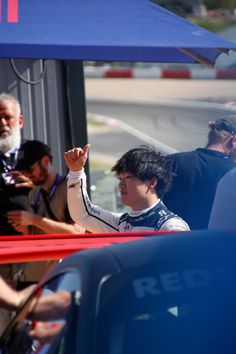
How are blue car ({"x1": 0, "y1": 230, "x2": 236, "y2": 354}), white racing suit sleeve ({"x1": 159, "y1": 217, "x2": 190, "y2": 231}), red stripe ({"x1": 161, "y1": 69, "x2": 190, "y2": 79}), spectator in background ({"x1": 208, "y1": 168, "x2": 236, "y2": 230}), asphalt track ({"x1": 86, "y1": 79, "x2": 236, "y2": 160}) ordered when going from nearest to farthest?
blue car ({"x1": 0, "y1": 230, "x2": 236, "y2": 354}) → spectator in background ({"x1": 208, "y1": 168, "x2": 236, "y2": 230}) → white racing suit sleeve ({"x1": 159, "y1": 217, "x2": 190, "y2": 231}) → asphalt track ({"x1": 86, "y1": 79, "x2": 236, "y2": 160}) → red stripe ({"x1": 161, "y1": 69, "x2": 190, "y2": 79})

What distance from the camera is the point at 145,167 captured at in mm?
4887

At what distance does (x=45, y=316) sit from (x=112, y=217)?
79.2 inches

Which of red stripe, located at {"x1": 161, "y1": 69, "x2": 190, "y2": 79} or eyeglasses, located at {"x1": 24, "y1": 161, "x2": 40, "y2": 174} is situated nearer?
eyeglasses, located at {"x1": 24, "y1": 161, "x2": 40, "y2": 174}

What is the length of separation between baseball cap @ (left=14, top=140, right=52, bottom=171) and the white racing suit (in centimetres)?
134

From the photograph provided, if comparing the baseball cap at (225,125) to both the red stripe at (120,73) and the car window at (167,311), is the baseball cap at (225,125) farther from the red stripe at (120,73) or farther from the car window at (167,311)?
the red stripe at (120,73)

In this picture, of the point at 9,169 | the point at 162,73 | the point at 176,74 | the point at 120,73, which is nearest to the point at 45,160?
the point at 9,169

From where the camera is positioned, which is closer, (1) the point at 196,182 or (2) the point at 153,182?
(2) the point at 153,182

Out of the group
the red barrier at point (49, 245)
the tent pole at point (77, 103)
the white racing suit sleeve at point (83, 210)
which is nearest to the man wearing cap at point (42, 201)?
the white racing suit sleeve at point (83, 210)

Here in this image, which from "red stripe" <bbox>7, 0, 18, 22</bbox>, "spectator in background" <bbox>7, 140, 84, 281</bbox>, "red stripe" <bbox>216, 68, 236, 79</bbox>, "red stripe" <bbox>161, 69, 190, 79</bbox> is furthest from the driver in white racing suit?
"red stripe" <bbox>161, 69, 190, 79</bbox>

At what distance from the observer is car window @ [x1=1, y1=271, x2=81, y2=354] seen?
2.84 meters

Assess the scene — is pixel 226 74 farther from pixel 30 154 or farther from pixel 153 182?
pixel 153 182

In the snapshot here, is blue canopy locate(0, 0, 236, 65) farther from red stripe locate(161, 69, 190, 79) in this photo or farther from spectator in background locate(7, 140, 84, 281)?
red stripe locate(161, 69, 190, 79)

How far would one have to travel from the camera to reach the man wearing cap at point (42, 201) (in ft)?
18.9

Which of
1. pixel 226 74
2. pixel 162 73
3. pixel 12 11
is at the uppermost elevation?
pixel 12 11
